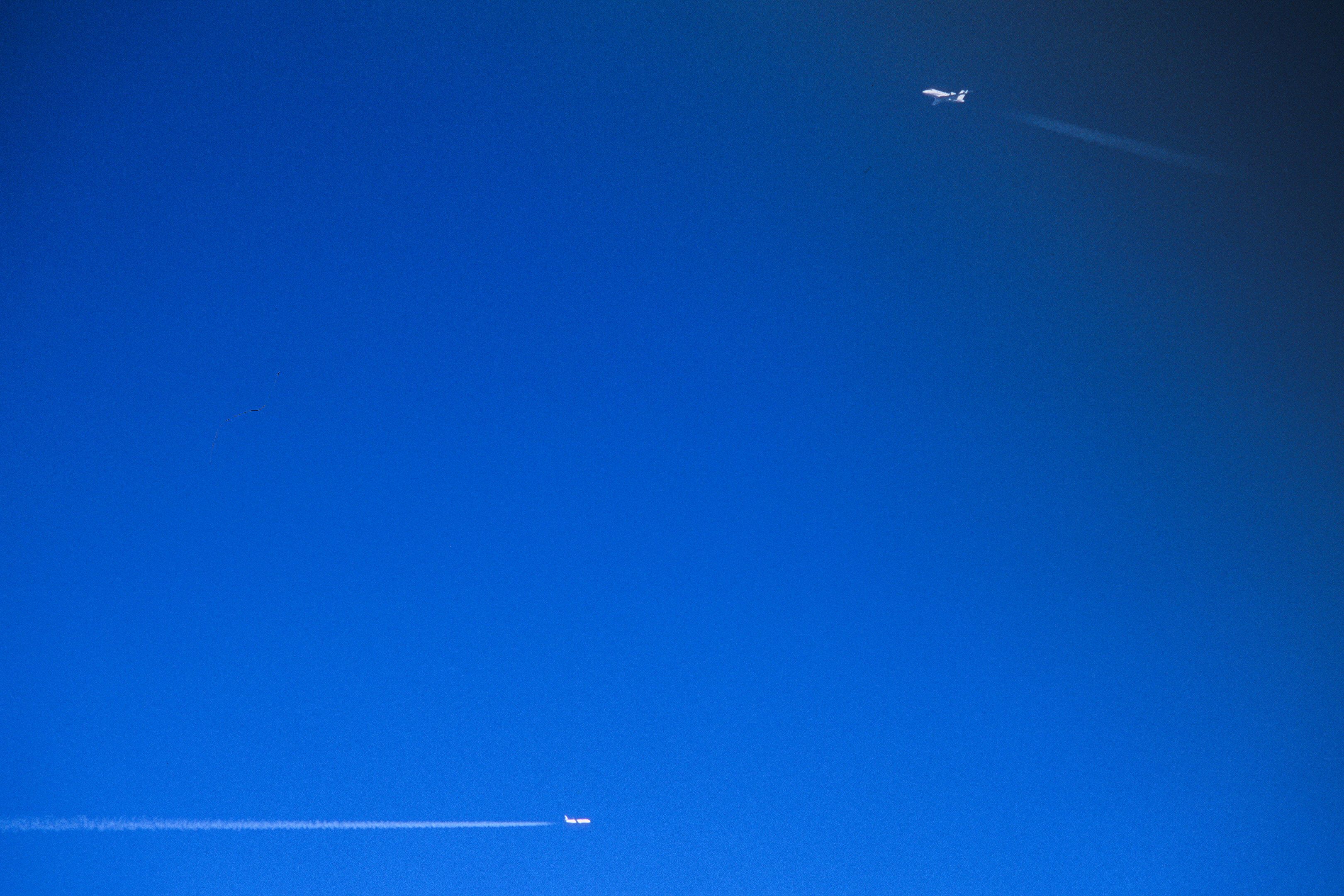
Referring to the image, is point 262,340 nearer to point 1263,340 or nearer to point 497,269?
point 497,269

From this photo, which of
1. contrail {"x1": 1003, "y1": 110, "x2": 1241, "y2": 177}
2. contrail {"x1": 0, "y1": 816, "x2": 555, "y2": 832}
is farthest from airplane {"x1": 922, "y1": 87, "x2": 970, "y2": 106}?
contrail {"x1": 0, "y1": 816, "x2": 555, "y2": 832}

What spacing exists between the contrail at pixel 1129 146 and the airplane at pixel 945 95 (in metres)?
0.07

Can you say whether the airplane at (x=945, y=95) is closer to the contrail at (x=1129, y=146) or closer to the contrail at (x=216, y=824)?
the contrail at (x=1129, y=146)

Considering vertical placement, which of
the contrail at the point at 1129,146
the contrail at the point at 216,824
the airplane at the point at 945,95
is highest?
the airplane at the point at 945,95

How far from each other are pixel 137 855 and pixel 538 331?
1.00 m

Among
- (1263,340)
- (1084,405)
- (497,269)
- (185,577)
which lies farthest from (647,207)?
(1263,340)

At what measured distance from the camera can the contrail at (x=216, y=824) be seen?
101 centimetres

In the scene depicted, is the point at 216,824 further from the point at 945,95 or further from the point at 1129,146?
the point at 1129,146

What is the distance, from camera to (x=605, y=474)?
1.07 metres

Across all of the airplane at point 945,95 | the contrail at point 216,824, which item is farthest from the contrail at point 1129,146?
the contrail at point 216,824

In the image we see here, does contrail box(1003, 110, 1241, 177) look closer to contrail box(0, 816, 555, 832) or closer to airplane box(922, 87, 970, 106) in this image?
airplane box(922, 87, 970, 106)

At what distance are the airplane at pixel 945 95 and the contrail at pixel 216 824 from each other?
130 centimetres

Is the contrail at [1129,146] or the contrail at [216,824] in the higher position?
the contrail at [1129,146]

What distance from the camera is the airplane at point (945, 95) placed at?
108cm
